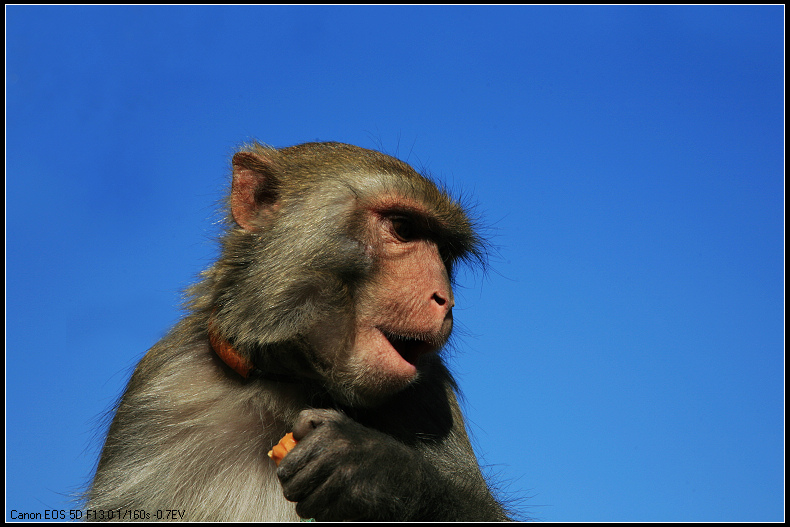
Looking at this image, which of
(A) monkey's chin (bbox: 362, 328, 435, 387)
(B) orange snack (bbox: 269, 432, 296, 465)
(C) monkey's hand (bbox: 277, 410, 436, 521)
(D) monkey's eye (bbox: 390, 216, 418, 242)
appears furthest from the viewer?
(D) monkey's eye (bbox: 390, 216, 418, 242)

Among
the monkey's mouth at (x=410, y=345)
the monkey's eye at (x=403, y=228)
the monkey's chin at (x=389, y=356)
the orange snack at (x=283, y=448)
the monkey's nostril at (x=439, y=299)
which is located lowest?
the orange snack at (x=283, y=448)

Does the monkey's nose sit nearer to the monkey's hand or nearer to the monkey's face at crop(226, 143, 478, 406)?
the monkey's face at crop(226, 143, 478, 406)

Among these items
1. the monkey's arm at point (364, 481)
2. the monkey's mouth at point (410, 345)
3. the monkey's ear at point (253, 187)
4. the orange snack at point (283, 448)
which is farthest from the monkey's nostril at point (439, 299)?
the monkey's ear at point (253, 187)

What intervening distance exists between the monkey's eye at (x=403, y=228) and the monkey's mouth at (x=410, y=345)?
29.3 inches

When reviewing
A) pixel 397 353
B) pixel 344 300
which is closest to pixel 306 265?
pixel 344 300

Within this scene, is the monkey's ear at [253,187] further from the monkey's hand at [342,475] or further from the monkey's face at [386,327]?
the monkey's hand at [342,475]

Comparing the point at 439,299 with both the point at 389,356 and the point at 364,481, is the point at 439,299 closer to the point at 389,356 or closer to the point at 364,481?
the point at 389,356

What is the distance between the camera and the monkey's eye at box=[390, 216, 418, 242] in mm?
5234

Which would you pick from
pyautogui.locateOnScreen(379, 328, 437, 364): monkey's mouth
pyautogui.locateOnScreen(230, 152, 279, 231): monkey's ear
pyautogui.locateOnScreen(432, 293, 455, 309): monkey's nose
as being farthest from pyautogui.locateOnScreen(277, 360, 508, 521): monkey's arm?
pyautogui.locateOnScreen(230, 152, 279, 231): monkey's ear

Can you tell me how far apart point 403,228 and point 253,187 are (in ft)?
4.13

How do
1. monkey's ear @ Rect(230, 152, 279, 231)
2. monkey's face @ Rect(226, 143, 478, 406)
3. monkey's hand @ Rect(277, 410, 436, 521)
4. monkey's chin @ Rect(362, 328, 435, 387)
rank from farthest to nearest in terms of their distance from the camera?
monkey's ear @ Rect(230, 152, 279, 231), monkey's face @ Rect(226, 143, 478, 406), monkey's chin @ Rect(362, 328, 435, 387), monkey's hand @ Rect(277, 410, 436, 521)

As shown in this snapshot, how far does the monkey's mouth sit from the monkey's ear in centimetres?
144

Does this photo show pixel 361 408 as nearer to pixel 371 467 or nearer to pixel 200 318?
pixel 371 467

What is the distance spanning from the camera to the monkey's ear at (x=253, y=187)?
5.58m
